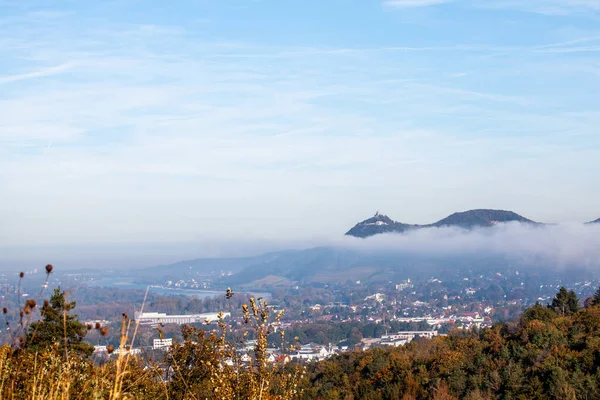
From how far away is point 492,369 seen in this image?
24938 millimetres

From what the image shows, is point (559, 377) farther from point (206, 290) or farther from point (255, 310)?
point (206, 290)

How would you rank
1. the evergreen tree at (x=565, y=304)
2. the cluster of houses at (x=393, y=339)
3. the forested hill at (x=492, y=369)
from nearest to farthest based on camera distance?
the forested hill at (x=492, y=369), the evergreen tree at (x=565, y=304), the cluster of houses at (x=393, y=339)

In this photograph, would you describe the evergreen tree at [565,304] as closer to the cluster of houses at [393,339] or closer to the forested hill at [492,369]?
the forested hill at [492,369]

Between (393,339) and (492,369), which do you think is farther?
(393,339)

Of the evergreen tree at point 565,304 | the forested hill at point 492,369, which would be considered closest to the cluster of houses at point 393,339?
the evergreen tree at point 565,304

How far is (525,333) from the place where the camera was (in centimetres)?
2834

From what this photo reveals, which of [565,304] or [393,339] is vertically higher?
[565,304]

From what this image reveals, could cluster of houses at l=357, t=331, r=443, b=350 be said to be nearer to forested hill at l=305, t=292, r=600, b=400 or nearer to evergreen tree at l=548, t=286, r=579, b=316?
evergreen tree at l=548, t=286, r=579, b=316

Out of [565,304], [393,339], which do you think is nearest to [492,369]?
[565,304]

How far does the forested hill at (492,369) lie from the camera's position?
22.0 m

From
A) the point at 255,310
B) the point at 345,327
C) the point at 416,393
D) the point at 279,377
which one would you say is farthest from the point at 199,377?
the point at 345,327

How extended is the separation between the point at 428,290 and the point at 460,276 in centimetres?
2967

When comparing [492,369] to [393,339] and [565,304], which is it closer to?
[565,304]

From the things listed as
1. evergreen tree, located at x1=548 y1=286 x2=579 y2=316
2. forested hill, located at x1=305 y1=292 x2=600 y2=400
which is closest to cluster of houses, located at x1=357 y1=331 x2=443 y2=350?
evergreen tree, located at x1=548 y1=286 x2=579 y2=316
